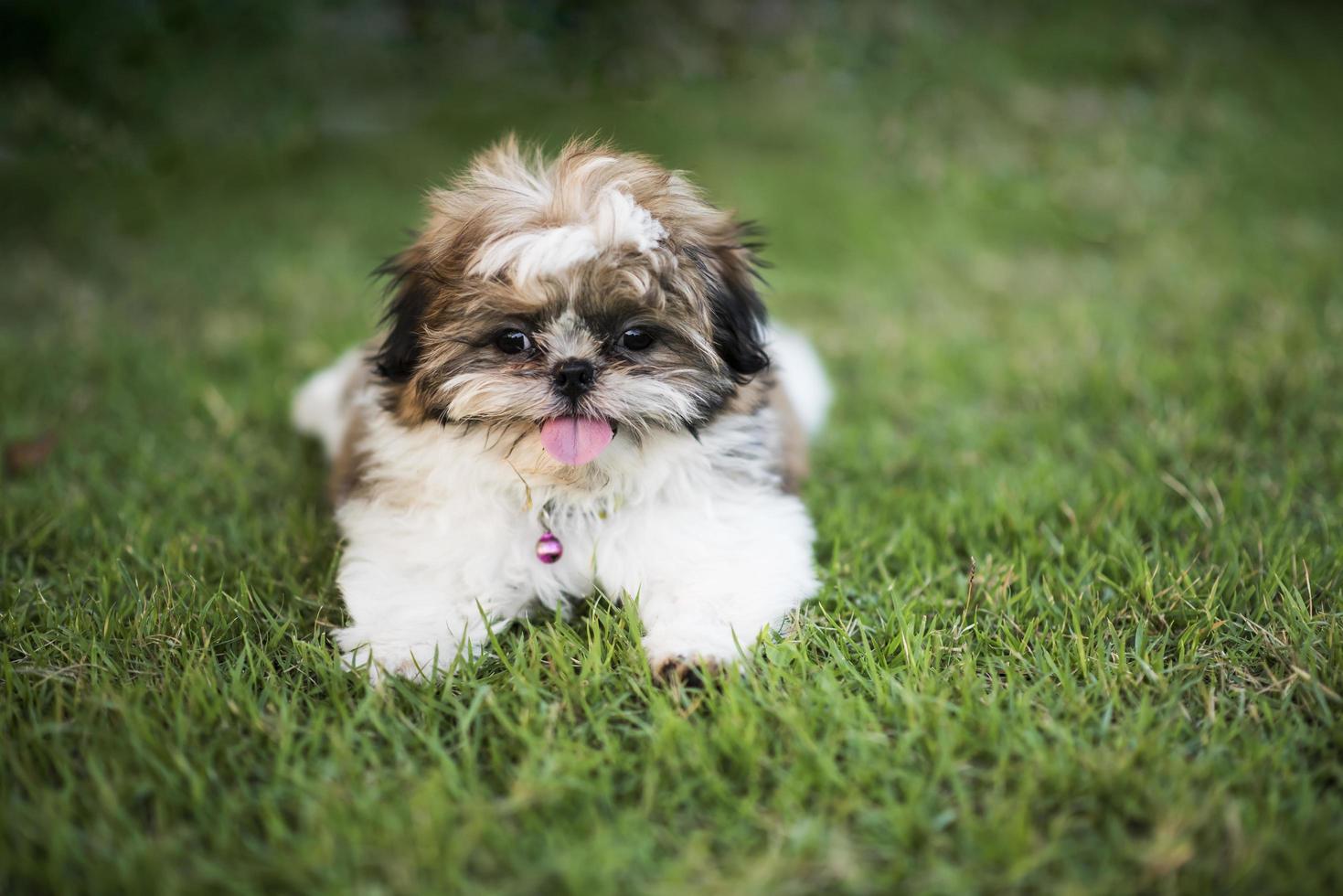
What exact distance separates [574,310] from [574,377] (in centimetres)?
17

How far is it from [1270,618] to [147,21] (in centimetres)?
554

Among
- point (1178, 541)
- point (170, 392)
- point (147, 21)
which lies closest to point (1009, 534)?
point (1178, 541)

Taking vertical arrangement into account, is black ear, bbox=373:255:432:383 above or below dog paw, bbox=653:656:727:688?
above

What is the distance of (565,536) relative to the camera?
2615 mm

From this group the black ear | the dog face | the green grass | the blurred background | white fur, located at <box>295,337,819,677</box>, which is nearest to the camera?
the green grass

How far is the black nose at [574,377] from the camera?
234 cm

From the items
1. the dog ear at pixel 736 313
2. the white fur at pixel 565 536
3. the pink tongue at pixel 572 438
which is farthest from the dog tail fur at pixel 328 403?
the dog ear at pixel 736 313

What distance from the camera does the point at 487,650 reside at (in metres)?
2.44

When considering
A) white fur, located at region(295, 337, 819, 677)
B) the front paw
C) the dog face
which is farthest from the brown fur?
the front paw

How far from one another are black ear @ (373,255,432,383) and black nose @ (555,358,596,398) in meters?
0.46

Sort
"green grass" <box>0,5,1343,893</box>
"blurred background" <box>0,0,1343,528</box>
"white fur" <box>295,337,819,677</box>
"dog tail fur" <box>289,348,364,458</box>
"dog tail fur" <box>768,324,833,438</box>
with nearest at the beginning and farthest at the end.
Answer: "green grass" <box>0,5,1343,893</box>
"white fur" <box>295,337,819,677</box>
"dog tail fur" <box>289,348,364,458</box>
"dog tail fur" <box>768,324,833,438</box>
"blurred background" <box>0,0,1343,528</box>

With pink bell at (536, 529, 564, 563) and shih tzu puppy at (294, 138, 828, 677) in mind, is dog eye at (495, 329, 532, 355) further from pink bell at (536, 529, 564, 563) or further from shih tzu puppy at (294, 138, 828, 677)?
pink bell at (536, 529, 564, 563)

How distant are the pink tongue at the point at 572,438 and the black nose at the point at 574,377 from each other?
0.09 metres

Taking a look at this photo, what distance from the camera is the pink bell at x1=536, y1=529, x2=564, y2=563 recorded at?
2570 mm
